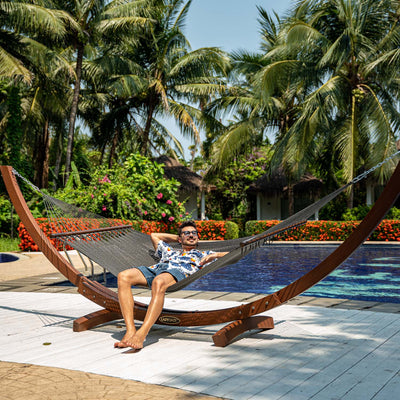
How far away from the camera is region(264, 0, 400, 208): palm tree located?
1341 centimetres

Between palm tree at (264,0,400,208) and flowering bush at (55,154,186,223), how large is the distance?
170 inches

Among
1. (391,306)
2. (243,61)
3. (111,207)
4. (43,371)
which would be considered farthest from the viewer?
(243,61)

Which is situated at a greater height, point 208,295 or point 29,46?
point 29,46

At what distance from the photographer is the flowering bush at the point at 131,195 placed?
36.8 ft

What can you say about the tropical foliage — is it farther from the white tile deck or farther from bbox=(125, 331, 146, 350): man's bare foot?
bbox=(125, 331, 146, 350): man's bare foot

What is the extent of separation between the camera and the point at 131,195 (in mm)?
11367

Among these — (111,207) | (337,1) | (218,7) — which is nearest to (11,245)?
(111,207)

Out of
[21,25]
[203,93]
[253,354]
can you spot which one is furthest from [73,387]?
[203,93]

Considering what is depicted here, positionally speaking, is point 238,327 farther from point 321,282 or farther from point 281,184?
point 281,184

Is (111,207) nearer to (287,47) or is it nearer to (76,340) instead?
(287,47)

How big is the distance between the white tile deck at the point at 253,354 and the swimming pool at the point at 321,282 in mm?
2855

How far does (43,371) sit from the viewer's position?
105 inches

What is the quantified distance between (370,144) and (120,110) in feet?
33.1

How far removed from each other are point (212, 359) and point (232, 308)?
1.78 ft
